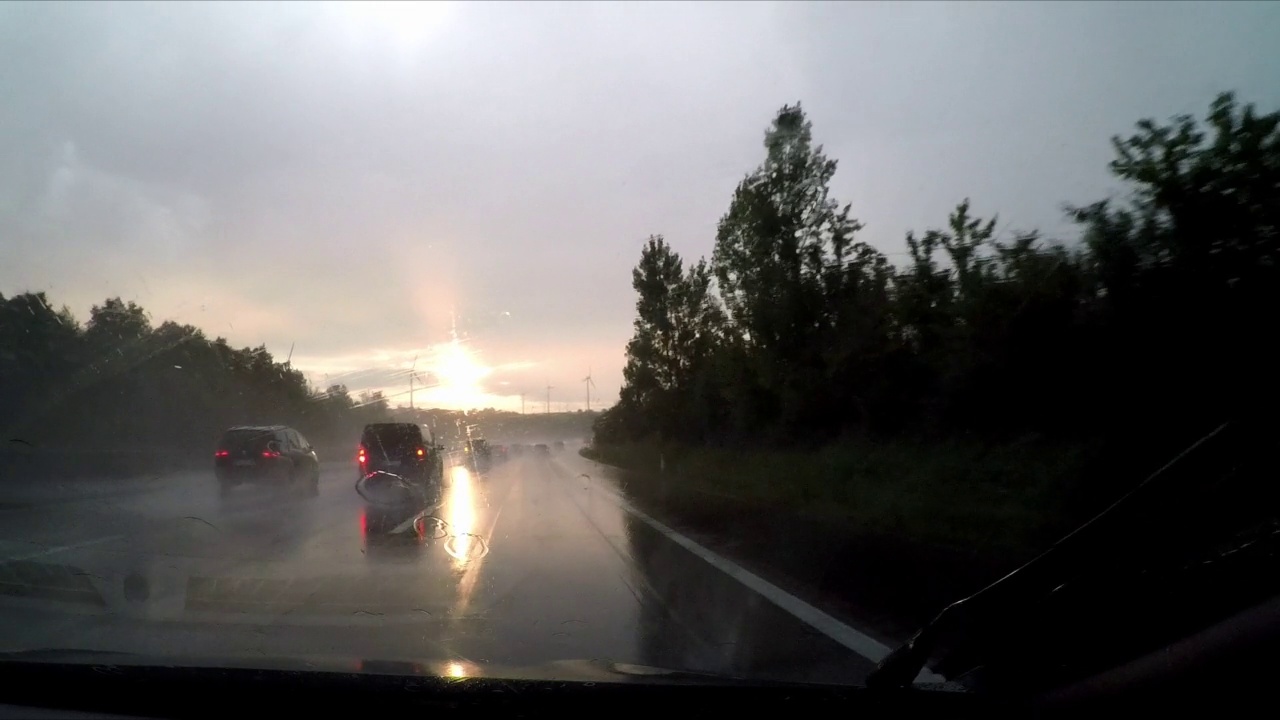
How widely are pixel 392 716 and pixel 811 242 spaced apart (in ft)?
90.0

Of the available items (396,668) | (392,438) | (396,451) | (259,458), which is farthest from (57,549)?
(392,438)

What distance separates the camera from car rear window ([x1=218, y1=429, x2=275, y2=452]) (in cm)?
2139

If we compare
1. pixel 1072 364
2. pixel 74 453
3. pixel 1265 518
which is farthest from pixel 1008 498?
pixel 74 453

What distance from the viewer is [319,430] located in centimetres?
3406

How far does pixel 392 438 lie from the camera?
87.5 ft

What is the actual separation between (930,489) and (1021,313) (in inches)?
141

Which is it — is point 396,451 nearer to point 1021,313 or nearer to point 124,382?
point 124,382

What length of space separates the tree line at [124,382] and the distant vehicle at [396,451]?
3.86m

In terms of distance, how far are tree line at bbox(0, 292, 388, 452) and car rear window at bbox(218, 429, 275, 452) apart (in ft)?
8.19

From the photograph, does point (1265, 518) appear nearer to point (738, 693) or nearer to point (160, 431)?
point (738, 693)

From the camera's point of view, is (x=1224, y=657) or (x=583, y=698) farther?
(x=583, y=698)

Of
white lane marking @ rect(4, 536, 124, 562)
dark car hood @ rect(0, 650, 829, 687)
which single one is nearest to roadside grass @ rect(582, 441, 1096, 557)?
dark car hood @ rect(0, 650, 829, 687)

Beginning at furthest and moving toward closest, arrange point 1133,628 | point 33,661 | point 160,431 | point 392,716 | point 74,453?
point 160,431 < point 74,453 < point 33,661 < point 392,716 < point 1133,628

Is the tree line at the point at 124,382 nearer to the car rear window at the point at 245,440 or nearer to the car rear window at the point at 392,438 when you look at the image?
the car rear window at the point at 245,440
